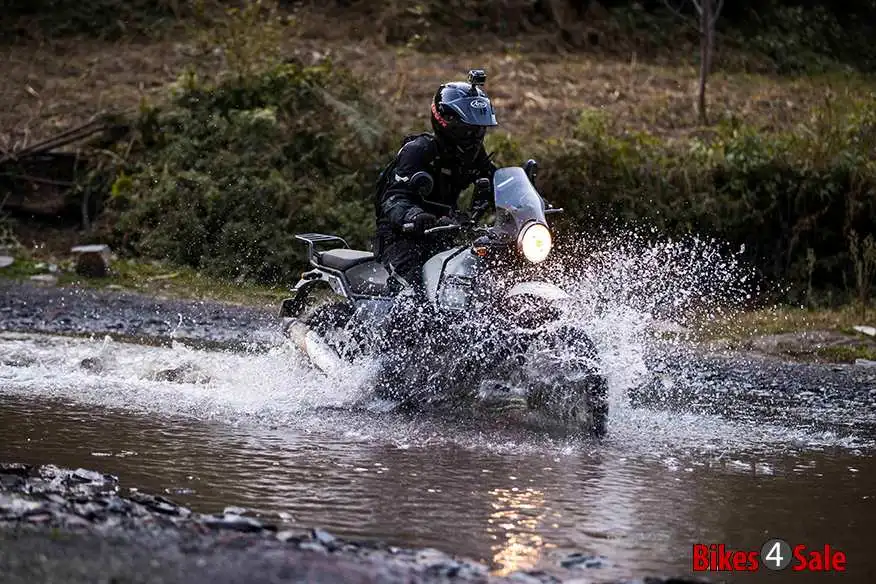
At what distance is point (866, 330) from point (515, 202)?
19.1ft

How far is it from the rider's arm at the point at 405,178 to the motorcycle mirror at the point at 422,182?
1.58 feet

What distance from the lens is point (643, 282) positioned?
13016 mm

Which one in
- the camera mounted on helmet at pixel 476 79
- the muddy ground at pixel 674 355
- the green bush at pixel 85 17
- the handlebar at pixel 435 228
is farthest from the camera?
the green bush at pixel 85 17

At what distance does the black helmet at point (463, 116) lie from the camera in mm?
8492

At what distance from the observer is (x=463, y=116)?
848 cm

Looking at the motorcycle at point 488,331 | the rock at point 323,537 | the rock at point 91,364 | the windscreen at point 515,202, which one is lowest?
the rock at point 91,364

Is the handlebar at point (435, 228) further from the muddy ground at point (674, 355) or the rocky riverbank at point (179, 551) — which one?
the rocky riverbank at point (179, 551)

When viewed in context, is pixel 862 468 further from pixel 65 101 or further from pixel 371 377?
pixel 65 101

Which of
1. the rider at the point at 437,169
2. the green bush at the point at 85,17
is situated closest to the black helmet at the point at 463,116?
the rider at the point at 437,169

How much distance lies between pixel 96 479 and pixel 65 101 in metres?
11.7

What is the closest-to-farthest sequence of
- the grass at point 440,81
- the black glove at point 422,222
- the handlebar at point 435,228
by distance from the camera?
the handlebar at point 435,228
the black glove at point 422,222
the grass at point 440,81

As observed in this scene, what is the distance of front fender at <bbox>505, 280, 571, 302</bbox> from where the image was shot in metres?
7.92

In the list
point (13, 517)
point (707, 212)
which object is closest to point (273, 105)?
point (707, 212)

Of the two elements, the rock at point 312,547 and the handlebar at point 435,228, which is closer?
the rock at point 312,547
